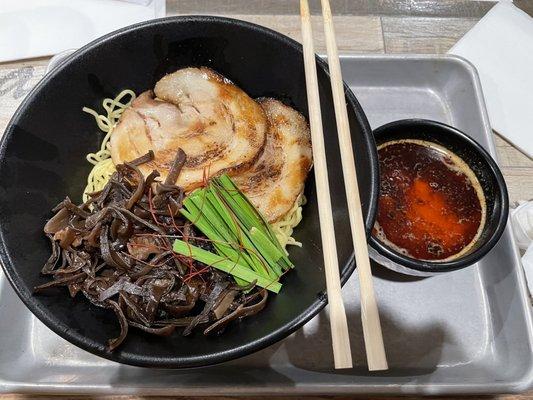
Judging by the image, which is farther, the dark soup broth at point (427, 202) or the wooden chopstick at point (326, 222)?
the dark soup broth at point (427, 202)

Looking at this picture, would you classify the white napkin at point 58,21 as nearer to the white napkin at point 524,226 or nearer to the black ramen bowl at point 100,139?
the black ramen bowl at point 100,139

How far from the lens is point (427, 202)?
74.7 inches

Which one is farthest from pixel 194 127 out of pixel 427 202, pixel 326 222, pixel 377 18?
pixel 377 18

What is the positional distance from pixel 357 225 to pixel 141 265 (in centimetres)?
72

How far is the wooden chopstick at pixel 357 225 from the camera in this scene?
117 centimetres

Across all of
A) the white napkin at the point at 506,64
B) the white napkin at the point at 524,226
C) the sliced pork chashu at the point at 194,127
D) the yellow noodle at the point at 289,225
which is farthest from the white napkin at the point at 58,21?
the white napkin at the point at 524,226

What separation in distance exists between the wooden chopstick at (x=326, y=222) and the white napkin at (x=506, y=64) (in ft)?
3.90

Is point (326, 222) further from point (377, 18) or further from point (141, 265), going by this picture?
point (377, 18)

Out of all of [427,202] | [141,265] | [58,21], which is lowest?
[141,265]

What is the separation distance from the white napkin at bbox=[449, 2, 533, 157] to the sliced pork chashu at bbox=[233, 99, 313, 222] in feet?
3.61

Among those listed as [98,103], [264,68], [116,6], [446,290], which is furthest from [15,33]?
[446,290]

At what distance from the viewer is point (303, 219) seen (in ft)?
6.02

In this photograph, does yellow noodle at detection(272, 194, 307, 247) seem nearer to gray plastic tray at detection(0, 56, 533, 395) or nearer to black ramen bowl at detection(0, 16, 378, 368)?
black ramen bowl at detection(0, 16, 378, 368)

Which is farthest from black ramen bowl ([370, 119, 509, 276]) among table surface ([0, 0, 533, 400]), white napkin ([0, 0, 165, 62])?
white napkin ([0, 0, 165, 62])
